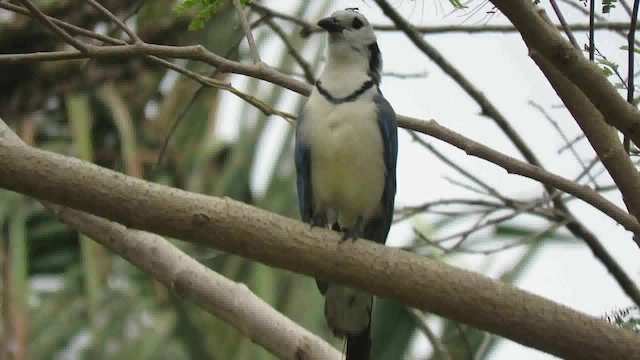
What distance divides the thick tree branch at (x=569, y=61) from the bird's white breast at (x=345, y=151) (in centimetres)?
85

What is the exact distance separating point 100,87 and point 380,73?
2.16 meters

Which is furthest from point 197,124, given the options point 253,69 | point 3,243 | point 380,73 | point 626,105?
point 626,105

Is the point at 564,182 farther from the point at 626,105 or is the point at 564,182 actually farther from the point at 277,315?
the point at 277,315

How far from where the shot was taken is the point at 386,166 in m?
2.37

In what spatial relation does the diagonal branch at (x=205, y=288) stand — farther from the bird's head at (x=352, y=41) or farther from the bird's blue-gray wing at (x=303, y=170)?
the bird's head at (x=352, y=41)

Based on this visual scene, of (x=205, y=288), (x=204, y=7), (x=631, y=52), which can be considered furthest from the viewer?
(x=205, y=288)

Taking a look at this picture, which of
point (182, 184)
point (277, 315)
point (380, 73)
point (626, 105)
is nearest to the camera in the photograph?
point (626, 105)

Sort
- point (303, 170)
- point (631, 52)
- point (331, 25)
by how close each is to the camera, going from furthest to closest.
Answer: point (331, 25), point (303, 170), point (631, 52)

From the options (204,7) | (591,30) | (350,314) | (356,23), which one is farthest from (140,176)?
(591,30)

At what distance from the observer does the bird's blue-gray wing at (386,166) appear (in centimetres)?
231

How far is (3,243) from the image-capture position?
3.96 metres

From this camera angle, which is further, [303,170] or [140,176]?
[140,176]

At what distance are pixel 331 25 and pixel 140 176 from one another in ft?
5.99

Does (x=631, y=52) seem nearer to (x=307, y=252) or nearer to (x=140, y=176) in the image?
(x=307, y=252)
